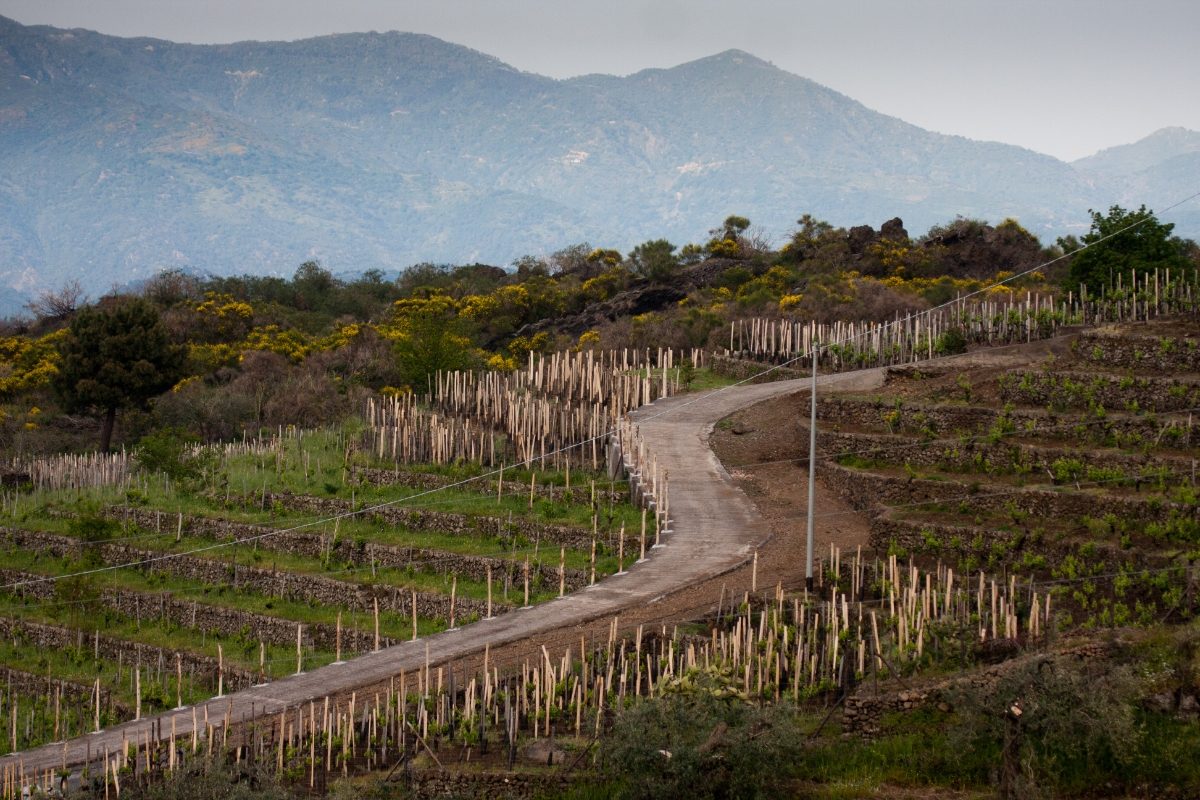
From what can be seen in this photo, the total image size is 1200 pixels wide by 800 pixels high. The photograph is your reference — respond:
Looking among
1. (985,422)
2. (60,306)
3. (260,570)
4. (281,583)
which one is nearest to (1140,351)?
(985,422)

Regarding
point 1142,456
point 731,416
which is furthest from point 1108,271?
point 1142,456

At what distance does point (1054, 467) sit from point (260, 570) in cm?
1679

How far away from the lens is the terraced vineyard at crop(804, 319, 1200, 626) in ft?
84.7

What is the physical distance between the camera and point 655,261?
79.3m

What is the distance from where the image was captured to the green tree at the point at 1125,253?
42906 millimetres

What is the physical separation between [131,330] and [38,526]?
13.0 metres

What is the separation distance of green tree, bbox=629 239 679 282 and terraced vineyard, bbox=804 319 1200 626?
40192 millimetres

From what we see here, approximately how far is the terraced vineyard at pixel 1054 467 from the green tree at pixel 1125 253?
7144mm

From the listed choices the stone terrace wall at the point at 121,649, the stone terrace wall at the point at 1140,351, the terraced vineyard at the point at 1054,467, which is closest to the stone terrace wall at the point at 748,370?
the terraced vineyard at the point at 1054,467

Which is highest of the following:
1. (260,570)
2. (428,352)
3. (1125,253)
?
(1125,253)

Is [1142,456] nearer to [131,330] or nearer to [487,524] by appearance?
[487,524]

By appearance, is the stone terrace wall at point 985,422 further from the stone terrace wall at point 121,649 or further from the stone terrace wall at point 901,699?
the stone terrace wall at point 121,649

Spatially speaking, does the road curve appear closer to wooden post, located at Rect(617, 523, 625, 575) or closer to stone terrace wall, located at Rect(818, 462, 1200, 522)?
wooden post, located at Rect(617, 523, 625, 575)

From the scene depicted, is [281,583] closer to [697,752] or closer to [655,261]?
[697,752]
